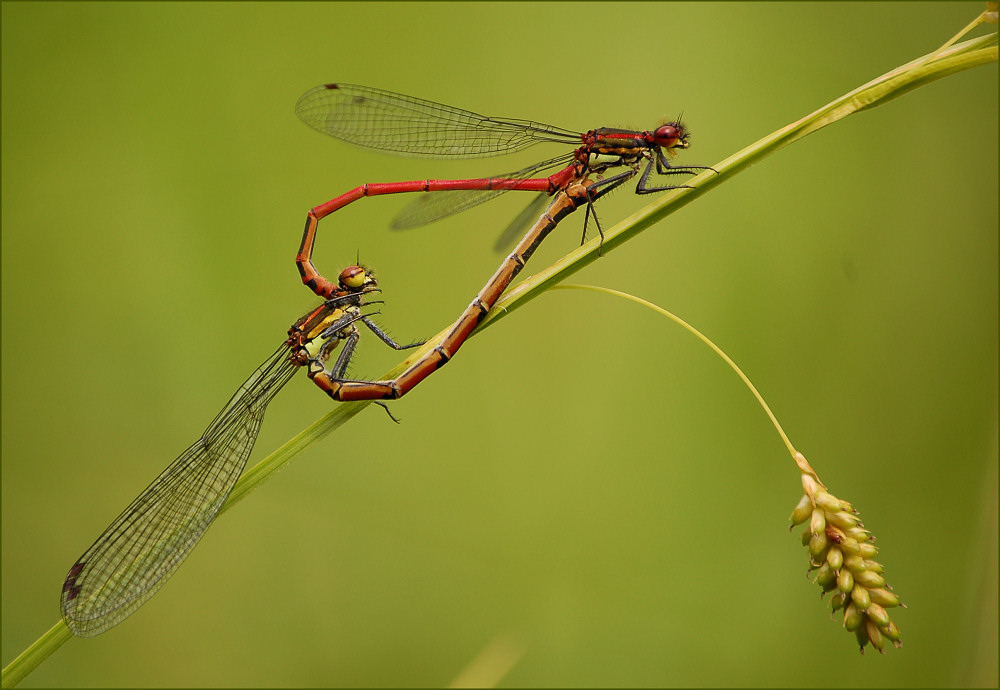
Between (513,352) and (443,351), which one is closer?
(443,351)

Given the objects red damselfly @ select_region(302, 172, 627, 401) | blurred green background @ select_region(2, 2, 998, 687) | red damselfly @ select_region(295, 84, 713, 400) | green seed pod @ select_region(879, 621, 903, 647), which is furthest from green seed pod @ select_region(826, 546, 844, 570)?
blurred green background @ select_region(2, 2, 998, 687)

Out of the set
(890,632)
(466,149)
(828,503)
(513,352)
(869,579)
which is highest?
(466,149)

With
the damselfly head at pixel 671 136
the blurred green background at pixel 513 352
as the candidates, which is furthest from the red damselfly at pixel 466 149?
the blurred green background at pixel 513 352

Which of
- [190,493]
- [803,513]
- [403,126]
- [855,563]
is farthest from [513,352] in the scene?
[855,563]

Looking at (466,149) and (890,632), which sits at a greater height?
(466,149)

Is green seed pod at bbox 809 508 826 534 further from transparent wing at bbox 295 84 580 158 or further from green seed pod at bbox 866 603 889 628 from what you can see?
transparent wing at bbox 295 84 580 158

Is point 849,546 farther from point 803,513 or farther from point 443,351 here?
point 443,351
